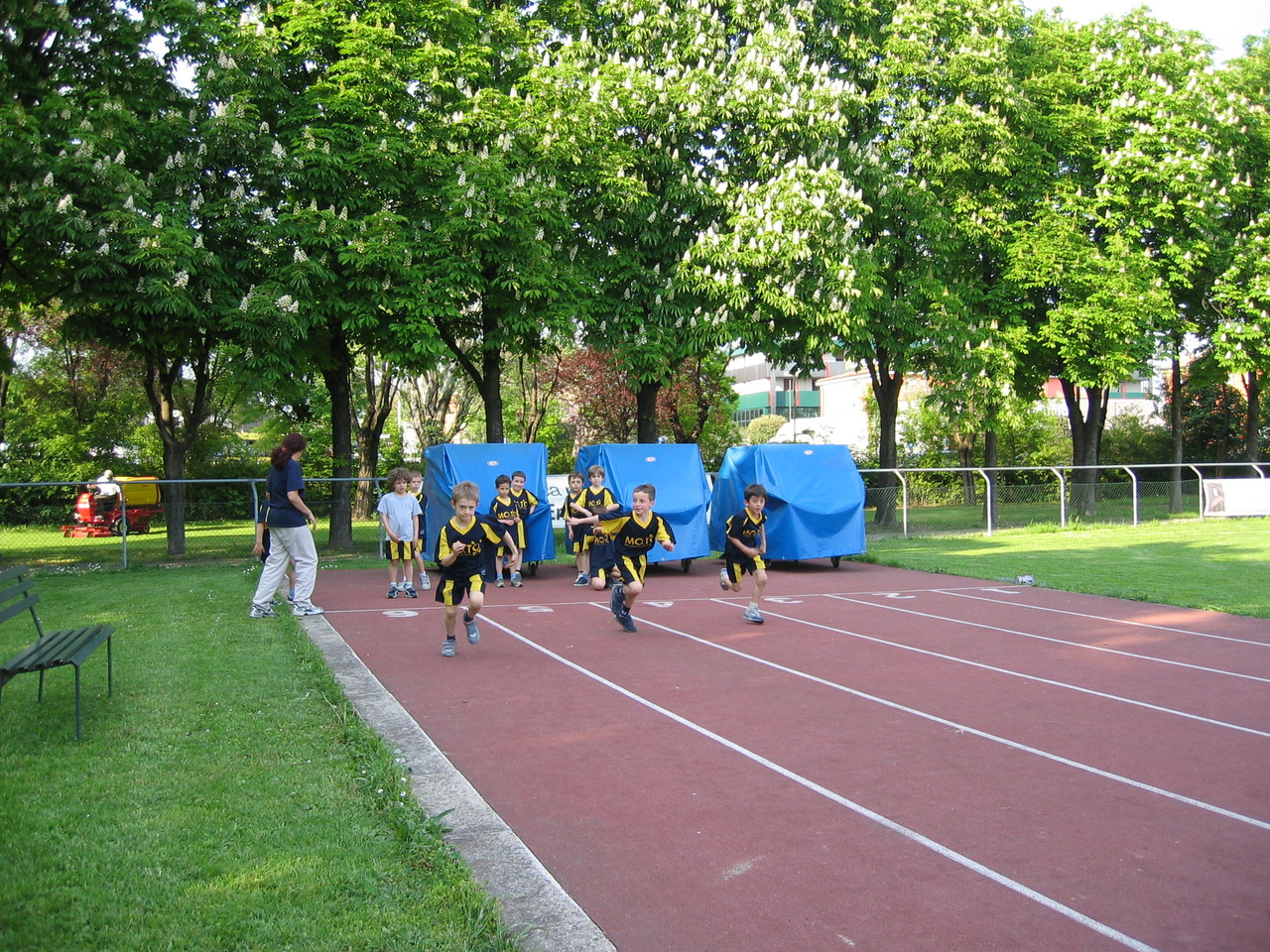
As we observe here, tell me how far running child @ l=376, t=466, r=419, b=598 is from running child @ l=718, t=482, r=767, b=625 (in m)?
4.81

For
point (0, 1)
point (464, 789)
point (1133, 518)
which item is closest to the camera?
point (464, 789)

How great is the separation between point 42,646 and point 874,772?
213 inches

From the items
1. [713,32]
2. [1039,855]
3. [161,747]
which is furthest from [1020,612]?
[713,32]

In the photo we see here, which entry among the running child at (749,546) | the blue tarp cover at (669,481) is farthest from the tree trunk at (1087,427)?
the running child at (749,546)

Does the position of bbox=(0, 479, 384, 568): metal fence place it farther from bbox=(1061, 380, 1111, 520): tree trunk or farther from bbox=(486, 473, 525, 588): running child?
bbox=(1061, 380, 1111, 520): tree trunk

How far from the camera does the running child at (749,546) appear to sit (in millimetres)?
11570

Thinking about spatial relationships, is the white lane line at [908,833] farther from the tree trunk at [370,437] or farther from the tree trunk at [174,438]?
the tree trunk at [370,437]

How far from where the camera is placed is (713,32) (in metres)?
23.0

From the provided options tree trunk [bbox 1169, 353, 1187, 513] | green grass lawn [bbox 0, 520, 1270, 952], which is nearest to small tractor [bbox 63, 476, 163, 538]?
green grass lawn [bbox 0, 520, 1270, 952]

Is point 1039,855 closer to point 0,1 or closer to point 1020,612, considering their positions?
point 1020,612

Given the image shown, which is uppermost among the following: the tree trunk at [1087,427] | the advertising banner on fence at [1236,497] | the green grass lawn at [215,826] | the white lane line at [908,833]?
the tree trunk at [1087,427]

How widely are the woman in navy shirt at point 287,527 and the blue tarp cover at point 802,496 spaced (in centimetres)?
789

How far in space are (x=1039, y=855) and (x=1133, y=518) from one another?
25109mm

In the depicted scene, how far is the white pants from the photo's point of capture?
11.8 m
